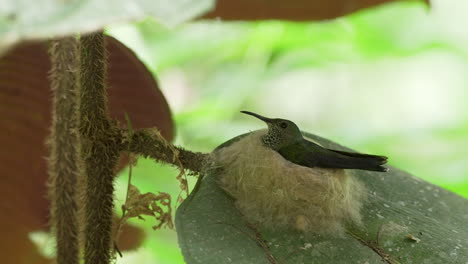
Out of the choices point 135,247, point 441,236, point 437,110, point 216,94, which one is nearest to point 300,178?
point 441,236

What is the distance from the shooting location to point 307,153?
61cm

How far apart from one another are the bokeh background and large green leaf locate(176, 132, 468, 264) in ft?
2.12

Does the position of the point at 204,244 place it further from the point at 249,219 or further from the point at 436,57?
the point at 436,57

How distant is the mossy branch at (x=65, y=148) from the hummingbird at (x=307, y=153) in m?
0.18

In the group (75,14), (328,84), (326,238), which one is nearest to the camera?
(75,14)

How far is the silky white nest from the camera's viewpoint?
56cm

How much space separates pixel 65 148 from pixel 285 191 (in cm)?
22

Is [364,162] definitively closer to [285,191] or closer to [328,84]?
[285,191]

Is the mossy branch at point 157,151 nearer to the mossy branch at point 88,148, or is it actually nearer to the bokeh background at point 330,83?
the mossy branch at point 88,148

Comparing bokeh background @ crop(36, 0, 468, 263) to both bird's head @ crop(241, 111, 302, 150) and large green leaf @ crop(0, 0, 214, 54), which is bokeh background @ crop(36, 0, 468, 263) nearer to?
bird's head @ crop(241, 111, 302, 150)

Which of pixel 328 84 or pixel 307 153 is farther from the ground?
pixel 307 153

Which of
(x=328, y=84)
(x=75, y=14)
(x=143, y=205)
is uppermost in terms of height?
(x=75, y=14)

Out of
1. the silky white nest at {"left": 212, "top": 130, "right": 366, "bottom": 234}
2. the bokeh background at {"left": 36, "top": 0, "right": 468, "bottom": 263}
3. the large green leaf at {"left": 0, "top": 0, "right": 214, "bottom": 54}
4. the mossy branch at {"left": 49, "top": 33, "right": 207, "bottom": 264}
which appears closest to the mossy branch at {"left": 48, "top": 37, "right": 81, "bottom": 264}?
the mossy branch at {"left": 49, "top": 33, "right": 207, "bottom": 264}

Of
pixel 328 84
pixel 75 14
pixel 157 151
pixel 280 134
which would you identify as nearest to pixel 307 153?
pixel 280 134
